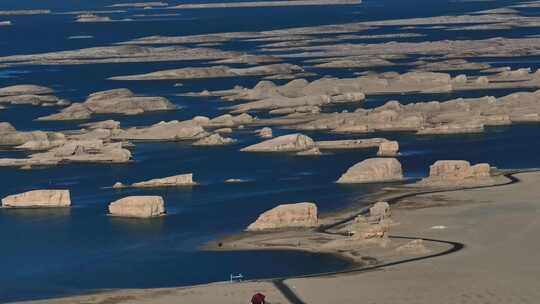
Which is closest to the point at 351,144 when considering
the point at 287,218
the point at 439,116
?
the point at 439,116

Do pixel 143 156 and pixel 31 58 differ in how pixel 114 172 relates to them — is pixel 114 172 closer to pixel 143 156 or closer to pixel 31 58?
pixel 143 156

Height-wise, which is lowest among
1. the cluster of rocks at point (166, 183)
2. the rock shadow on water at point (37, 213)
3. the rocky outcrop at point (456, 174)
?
the rock shadow on water at point (37, 213)

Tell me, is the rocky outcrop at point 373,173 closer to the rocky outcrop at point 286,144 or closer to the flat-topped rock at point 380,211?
the flat-topped rock at point 380,211

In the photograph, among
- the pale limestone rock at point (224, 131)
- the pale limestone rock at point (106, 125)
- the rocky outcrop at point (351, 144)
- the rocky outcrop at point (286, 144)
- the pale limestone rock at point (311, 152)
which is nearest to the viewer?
the pale limestone rock at point (311, 152)

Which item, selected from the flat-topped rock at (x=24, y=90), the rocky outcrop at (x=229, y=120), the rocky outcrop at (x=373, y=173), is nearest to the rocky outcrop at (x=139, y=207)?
the rocky outcrop at (x=373, y=173)

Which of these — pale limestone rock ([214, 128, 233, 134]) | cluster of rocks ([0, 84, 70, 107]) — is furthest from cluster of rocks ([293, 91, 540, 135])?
cluster of rocks ([0, 84, 70, 107])

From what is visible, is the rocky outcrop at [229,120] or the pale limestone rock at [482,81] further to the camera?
the pale limestone rock at [482,81]
